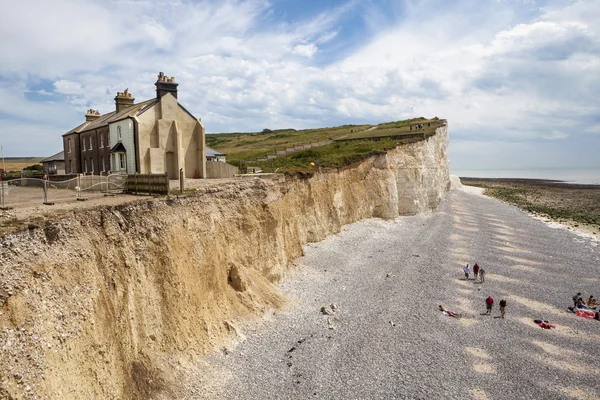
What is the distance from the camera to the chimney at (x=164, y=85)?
26734mm

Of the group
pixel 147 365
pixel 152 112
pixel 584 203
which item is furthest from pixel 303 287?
pixel 584 203

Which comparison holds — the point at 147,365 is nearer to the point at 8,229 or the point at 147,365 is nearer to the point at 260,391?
the point at 260,391

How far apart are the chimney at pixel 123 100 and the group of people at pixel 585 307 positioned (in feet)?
117

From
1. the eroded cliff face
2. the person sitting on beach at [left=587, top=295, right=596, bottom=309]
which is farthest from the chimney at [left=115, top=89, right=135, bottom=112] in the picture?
the person sitting on beach at [left=587, top=295, right=596, bottom=309]

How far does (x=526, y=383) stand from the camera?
51.0ft

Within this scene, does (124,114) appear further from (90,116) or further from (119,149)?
(90,116)

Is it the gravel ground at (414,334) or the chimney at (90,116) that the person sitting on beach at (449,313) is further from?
the chimney at (90,116)

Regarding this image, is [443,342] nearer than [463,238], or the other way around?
[443,342]

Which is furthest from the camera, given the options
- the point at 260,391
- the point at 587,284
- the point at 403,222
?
the point at 403,222

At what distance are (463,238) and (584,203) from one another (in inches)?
1894

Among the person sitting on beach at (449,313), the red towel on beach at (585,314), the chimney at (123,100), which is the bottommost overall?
the red towel on beach at (585,314)

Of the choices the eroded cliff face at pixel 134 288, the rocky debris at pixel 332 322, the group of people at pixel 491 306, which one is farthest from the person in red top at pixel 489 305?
the eroded cliff face at pixel 134 288

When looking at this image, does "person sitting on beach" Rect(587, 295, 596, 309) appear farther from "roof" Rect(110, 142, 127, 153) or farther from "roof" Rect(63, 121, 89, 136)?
"roof" Rect(63, 121, 89, 136)

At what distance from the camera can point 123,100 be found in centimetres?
3042
